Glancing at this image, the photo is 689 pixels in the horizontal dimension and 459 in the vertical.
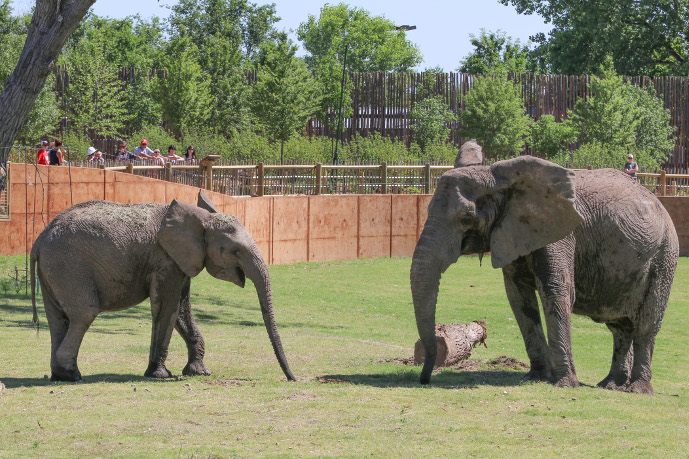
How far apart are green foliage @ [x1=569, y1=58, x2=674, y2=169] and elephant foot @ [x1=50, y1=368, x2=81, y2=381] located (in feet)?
118

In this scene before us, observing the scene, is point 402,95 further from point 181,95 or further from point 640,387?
point 640,387

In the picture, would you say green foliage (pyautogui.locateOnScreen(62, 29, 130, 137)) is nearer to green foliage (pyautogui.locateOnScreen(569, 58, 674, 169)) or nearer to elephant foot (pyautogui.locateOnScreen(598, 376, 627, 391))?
green foliage (pyautogui.locateOnScreen(569, 58, 674, 169))

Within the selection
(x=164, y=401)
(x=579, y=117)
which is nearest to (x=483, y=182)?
(x=164, y=401)

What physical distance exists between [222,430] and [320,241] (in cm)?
2032

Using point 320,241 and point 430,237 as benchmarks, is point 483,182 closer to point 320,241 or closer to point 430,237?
point 430,237

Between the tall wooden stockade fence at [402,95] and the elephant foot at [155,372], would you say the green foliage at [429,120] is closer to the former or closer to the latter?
the tall wooden stockade fence at [402,95]

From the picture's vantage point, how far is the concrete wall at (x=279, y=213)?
22.5 metres

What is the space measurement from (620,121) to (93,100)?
22.8 metres

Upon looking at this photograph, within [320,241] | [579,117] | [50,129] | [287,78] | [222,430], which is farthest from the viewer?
[579,117]

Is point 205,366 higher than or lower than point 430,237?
lower

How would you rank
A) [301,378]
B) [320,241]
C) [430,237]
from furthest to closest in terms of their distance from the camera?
[320,241] → [301,378] → [430,237]

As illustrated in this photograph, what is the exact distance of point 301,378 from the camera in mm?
11977

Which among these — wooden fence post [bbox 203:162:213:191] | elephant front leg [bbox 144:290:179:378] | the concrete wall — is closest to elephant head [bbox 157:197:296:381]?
elephant front leg [bbox 144:290:179:378]

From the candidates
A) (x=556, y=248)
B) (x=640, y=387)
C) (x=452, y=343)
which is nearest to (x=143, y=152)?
(x=452, y=343)
